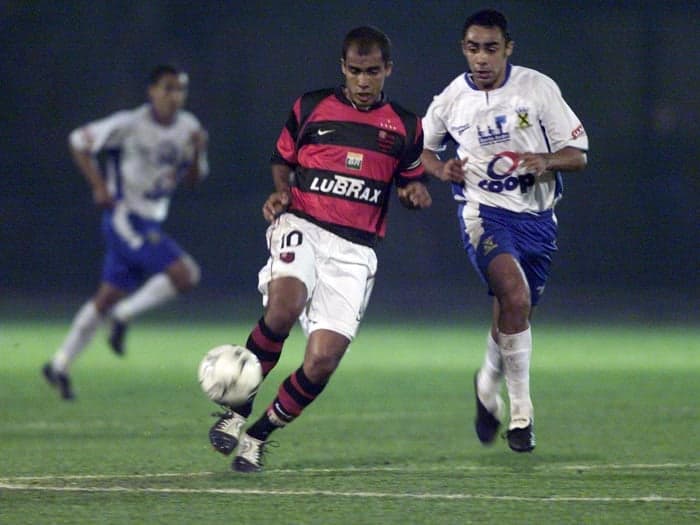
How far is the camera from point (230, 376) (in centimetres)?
659

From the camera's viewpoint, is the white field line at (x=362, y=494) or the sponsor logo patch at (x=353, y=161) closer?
the white field line at (x=362, y=494)

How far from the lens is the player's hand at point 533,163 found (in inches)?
293

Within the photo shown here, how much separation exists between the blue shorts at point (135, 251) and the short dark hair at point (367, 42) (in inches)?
218

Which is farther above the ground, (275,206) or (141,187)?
(275,206)

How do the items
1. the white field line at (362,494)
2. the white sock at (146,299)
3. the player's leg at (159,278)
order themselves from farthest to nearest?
1. the player's leg at (159,278)
2. the white sock at (146,299)
3. the white field line at (362,494)

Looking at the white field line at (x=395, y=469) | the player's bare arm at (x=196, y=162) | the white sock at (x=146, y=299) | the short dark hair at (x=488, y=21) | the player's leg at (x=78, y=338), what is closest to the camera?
the white field line at (x=395, y=469)

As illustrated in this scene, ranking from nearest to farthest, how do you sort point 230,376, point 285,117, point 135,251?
point 230,376
point 135,251
point 285,117

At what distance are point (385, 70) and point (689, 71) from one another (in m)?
12.6

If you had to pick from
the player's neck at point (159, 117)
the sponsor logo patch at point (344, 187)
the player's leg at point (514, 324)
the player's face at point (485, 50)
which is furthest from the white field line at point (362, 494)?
the player's neck at point (159, 117)

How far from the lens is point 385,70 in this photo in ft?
23.5

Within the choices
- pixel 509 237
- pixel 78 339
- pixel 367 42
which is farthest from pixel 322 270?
pixel 78 339

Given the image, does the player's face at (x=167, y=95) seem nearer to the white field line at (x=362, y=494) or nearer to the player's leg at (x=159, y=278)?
the player's leg at (x=159, y=278)

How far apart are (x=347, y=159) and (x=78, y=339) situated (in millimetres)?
4846

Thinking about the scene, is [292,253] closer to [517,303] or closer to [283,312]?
[283,312]
